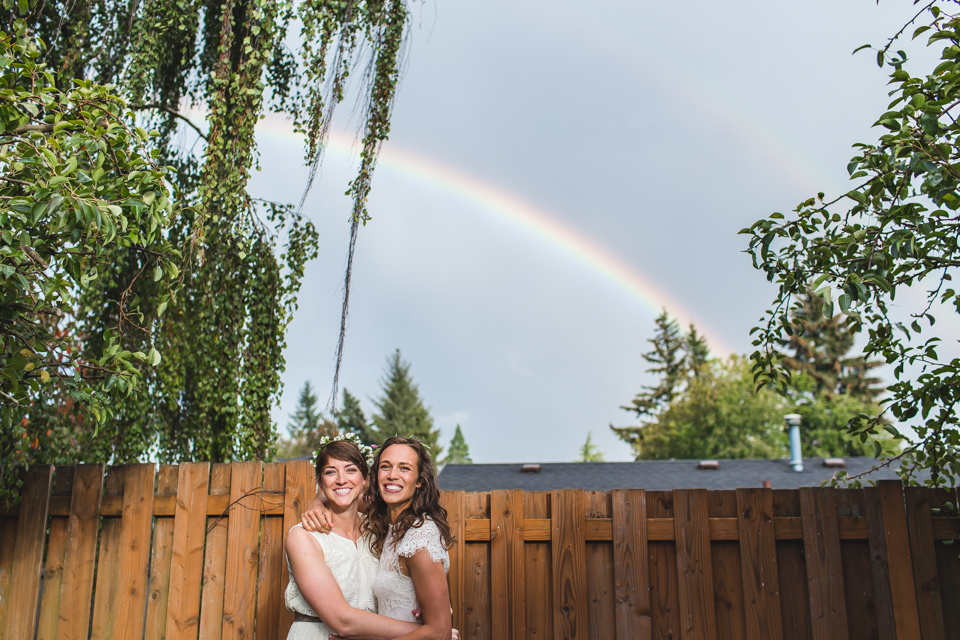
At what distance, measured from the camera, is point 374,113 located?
4.28m

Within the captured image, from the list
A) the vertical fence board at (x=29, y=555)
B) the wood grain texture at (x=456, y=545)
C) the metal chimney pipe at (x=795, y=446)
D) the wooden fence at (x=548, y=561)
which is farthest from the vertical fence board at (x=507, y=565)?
the metal chimney pipe at (x=795, y=446)

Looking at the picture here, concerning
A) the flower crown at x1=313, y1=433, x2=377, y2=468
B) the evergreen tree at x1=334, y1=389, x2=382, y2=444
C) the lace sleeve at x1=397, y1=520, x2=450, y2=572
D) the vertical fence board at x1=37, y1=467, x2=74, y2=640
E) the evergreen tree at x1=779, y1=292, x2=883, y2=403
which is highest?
the evergreen tree at x1=779, y1=292, x2=883, y2=403

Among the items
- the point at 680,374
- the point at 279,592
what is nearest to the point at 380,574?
the point at 279,592

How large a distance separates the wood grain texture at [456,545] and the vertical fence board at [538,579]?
279mm

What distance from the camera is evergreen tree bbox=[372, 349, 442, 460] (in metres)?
33.9

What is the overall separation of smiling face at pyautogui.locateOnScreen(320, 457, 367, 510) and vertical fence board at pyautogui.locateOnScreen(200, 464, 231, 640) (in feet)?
2.85

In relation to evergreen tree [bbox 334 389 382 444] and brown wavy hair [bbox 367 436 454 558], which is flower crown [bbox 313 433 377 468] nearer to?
brown wavy hair [bbox 367 436 454 558]

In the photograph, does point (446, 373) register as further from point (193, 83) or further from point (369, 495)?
point (369, 495)

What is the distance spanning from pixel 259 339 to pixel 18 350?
1.86 m

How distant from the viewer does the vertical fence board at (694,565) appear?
2.71 meters

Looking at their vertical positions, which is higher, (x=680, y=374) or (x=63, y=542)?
(x=680, y=374)

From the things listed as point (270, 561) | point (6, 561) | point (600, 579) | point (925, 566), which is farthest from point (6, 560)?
point (925, 566)

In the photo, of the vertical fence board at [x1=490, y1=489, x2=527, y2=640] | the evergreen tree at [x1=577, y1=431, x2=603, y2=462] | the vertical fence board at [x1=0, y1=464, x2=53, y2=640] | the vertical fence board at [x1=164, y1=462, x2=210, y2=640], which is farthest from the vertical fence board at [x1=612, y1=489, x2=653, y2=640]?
the evergreen tree at [x1=577, y1=431, x2=603, y2=462]

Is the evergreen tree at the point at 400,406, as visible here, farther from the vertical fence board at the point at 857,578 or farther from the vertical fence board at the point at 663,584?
the vertical fence board at the point at 857,578
